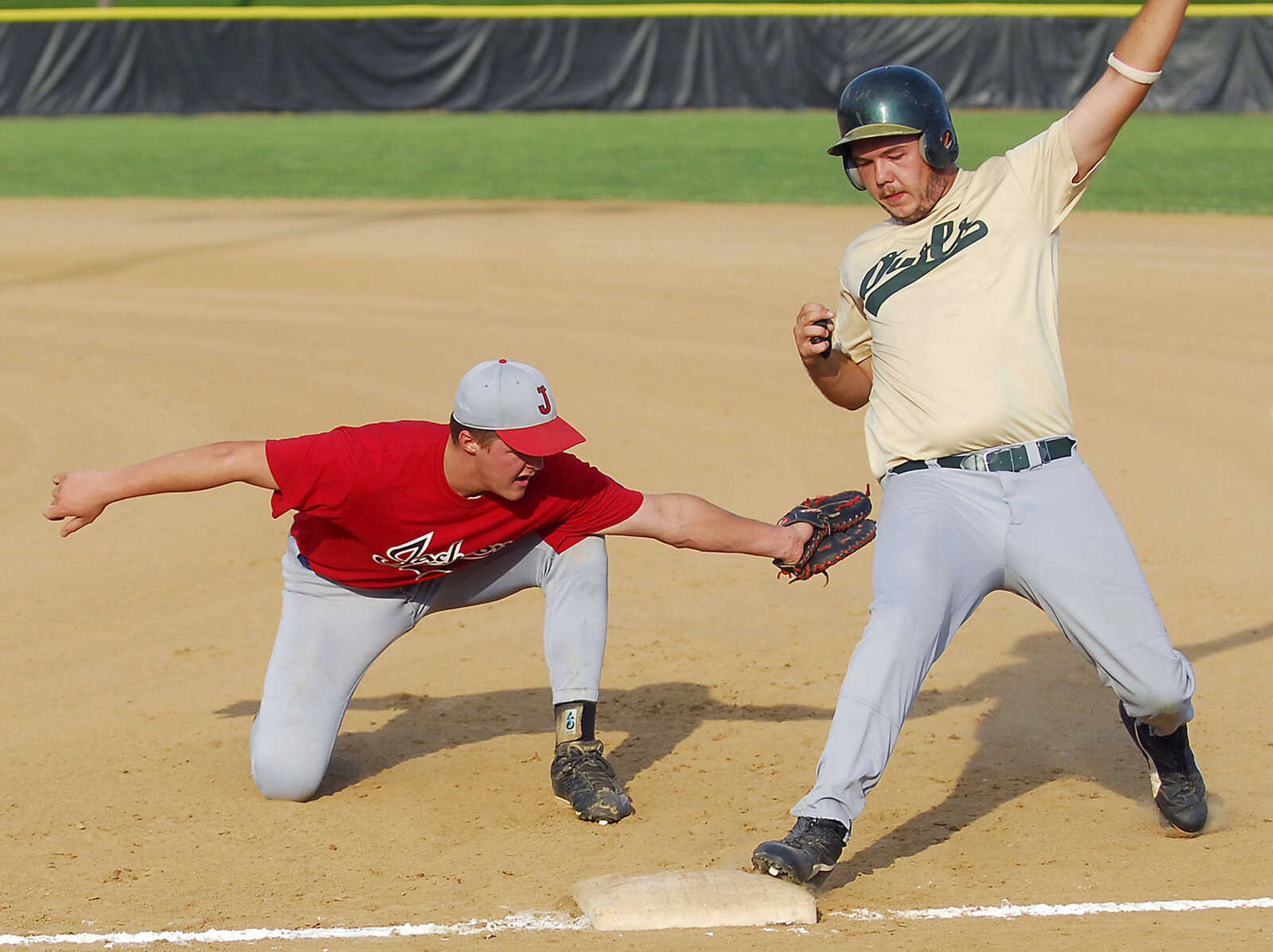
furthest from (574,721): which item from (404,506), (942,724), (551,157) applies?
(551,157)

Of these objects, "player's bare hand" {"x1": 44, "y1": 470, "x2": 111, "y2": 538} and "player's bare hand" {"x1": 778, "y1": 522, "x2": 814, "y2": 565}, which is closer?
"player's bare hand" {"x1": 44, "y1": 470, "x2": 111, "y2": 538}

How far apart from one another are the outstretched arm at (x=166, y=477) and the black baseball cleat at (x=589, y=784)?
126 cm

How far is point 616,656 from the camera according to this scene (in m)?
6.82

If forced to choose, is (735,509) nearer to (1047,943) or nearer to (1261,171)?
(1047,943)

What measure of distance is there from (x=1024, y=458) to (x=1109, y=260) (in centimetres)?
1100

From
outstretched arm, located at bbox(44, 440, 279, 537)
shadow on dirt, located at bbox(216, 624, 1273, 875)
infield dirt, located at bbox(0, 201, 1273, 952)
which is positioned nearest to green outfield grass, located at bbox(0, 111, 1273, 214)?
infield dirt, located at bbox(0, 201, 1273, 952)

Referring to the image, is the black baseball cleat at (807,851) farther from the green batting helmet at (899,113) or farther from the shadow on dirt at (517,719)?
the green batting helmet at (899,113)

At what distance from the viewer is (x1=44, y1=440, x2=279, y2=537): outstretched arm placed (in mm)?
4727

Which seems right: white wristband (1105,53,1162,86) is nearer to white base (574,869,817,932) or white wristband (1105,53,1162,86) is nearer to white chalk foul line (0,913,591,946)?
white base (574,869,817,932)

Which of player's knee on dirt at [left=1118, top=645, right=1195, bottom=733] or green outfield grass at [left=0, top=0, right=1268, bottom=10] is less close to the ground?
green outfield grass at [left=0, top=0, right=1268, bottom=10]

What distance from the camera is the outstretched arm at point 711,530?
516 centimetres

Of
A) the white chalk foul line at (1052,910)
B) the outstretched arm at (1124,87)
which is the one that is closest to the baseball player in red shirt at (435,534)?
the white chalk foul line at (1052,910)

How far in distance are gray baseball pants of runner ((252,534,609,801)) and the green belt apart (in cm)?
130

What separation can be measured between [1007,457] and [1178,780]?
1130mm
